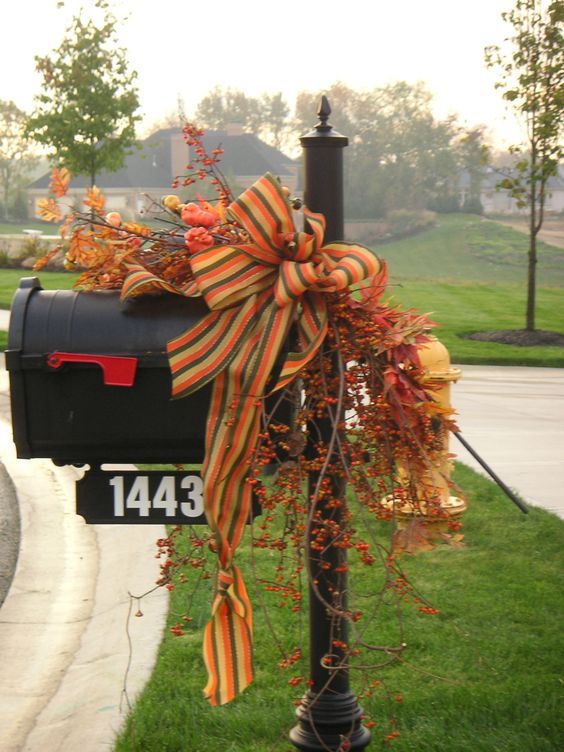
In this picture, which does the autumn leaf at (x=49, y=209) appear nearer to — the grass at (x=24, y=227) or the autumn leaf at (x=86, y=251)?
the autumn leaf at (x=86, y=251)

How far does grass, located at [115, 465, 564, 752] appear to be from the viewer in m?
3.80

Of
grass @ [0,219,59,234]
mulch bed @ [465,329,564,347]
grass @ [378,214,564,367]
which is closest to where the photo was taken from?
grass @ [378,214,564,367]

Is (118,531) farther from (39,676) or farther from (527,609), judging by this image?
(527,609)

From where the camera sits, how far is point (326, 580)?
2857 millimetres

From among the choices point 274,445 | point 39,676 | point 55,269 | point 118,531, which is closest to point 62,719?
point 39,676

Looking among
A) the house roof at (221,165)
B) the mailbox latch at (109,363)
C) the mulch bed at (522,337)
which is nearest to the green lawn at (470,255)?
the house roof at (221,165)

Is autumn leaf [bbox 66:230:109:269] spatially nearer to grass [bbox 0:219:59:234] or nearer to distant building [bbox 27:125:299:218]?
grass [bbox 0:219:59:234]

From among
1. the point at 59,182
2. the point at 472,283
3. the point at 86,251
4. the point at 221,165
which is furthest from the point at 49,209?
the point at 221,165

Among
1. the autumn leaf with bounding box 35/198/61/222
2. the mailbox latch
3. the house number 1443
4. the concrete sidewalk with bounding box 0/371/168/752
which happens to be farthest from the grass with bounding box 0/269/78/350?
the mailbox latch

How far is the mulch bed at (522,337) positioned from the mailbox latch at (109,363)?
14168 mm

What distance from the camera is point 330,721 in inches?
121

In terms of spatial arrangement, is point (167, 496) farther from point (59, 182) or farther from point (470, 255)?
point (470, 255)

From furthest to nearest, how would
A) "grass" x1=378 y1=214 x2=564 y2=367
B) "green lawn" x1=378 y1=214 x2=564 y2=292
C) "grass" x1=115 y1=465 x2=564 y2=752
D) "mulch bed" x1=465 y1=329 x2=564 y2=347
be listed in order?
1. "green lawn" x1=378 y1=214 x2=564 y2=292
2. "mulch bed" x1=465 y1=329 x2=564 y2=347
3. "grass" x1=378 y1=214 x2=564 y2=367
4. "grass" x1=115 y1=465 x2=564 y2=752

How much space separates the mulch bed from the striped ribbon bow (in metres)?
14.1
